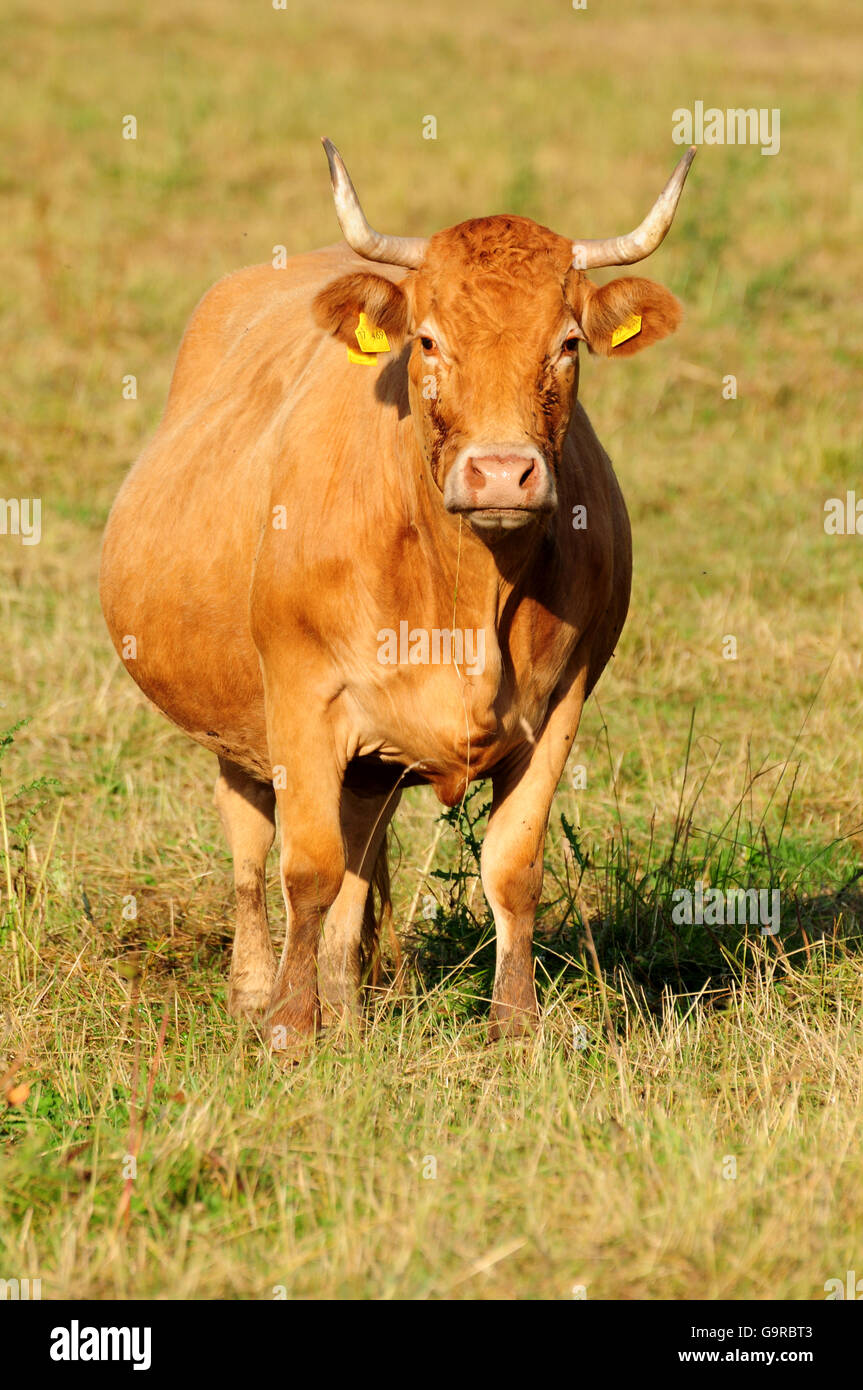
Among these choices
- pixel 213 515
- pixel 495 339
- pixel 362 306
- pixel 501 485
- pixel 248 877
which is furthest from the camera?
pixel 248 877

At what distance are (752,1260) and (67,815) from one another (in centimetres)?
417

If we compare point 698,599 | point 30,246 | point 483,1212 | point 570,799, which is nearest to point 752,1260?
point 483,1212

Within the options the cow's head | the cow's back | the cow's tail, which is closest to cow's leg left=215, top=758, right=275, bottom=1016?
the cow's tail

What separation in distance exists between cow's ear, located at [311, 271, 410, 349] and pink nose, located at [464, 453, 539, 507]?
70cm

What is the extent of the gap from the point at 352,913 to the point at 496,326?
227 cm

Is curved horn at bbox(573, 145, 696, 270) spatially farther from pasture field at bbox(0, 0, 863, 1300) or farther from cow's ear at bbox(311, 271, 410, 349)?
pasture field at bbox(0, 0, 863, 1300)

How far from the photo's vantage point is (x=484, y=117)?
18719 millimetres

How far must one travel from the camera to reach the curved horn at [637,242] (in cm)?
439

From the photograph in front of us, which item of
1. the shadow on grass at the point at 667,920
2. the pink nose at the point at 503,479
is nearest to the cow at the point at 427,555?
the pink nose at the point at 503,479

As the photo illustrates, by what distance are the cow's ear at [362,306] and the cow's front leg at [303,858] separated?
1.07m

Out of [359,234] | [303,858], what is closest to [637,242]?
[359,234]

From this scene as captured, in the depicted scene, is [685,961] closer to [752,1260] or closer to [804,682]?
[752,1260]

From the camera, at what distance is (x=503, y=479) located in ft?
13.2

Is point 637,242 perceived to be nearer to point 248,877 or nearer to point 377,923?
point 377,923
